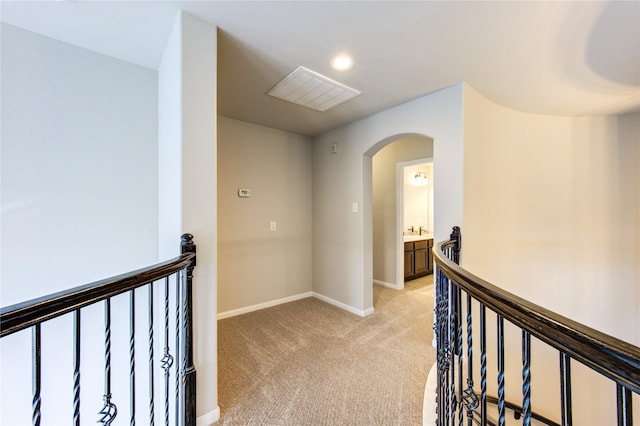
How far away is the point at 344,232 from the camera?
11.3 ft

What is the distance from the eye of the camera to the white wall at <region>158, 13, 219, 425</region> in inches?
60.2

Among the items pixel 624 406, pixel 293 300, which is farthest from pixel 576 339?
pixel 293 300

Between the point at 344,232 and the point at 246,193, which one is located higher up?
the point at 246,193

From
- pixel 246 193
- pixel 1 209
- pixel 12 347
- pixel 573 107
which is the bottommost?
pixel 12 347

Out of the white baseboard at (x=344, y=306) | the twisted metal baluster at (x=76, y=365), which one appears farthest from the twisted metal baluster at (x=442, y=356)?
the white baseboard at (x=344, y=306)

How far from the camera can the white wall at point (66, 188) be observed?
156 cm

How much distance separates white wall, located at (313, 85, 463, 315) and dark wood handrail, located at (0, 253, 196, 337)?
230 centimetres

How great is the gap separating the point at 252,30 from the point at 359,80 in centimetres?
97

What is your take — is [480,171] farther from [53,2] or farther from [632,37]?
[53,2]

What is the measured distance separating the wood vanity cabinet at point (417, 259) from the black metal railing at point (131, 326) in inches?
149

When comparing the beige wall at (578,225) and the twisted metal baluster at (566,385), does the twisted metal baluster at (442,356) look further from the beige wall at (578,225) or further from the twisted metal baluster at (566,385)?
the beige wall at (578,225)

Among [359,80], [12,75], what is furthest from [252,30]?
[12,75]

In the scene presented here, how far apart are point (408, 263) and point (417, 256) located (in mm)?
313

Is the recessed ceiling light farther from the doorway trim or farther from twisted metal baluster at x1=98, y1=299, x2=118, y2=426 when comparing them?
the doorway trim
